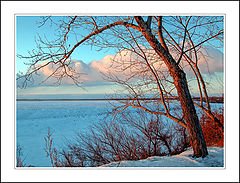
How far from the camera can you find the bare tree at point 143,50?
194 cm

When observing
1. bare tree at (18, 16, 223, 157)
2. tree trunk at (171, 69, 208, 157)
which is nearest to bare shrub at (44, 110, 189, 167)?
bare tree at (18, 16, 223, 157)

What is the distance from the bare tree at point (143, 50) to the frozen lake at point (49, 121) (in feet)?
1.16

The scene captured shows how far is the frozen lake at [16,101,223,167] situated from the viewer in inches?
82.1

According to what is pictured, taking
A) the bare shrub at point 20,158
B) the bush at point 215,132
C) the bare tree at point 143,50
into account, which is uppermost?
the bare tree at point 143,50

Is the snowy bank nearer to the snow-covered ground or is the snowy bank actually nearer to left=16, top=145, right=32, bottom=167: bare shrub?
the snow-covered ground

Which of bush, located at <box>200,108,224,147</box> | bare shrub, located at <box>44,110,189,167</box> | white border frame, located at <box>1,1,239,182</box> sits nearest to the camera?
white border frame, located at <box>1,1,239,182</box>

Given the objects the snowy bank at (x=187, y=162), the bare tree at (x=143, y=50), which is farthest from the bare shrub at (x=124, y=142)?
the snowy bank at (x=187, y=162)

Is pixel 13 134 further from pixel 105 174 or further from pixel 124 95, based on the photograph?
pixel 124 95

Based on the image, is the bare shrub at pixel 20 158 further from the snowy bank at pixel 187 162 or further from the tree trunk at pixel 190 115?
the tree trunk at pixel 190 115

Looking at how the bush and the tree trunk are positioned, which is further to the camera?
the bush

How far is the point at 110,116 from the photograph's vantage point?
2562 mm

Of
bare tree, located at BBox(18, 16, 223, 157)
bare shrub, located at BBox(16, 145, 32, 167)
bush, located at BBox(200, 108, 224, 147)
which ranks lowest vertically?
bare shrub, located at BBox(16, 145, 32, 167)

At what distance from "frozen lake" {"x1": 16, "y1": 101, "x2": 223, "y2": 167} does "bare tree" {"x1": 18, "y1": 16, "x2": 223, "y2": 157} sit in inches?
14.0

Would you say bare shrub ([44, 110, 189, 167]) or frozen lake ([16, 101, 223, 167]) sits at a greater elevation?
frozen lake ([16, 101, 223, 167])
